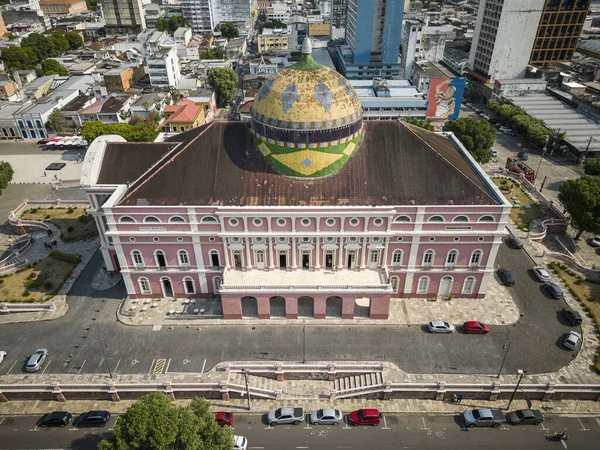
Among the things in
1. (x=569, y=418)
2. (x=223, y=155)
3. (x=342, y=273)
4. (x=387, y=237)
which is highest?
(x=223, y=155)

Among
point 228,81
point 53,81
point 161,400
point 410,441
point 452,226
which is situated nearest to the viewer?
point 161,400

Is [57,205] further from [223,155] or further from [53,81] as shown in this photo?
[53,81]

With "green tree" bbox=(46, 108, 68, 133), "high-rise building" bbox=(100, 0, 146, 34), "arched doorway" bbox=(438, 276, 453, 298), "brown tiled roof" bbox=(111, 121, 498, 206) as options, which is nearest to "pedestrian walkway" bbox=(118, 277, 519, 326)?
"arched doorway" bbox=(438, 276, 453, 298)

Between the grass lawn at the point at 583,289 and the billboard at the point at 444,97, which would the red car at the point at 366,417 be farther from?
the billboard at the point at 444,97

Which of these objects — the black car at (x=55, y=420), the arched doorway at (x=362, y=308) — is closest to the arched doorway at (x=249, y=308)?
the arched doorway at (x=362, y=308)

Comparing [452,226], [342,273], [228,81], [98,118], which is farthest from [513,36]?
[98,118]

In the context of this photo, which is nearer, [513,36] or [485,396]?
[485,396]

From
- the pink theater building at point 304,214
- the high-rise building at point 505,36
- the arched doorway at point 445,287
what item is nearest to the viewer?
the pink theater building at point 304,214

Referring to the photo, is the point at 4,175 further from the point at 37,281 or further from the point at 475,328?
the point at 475,328
